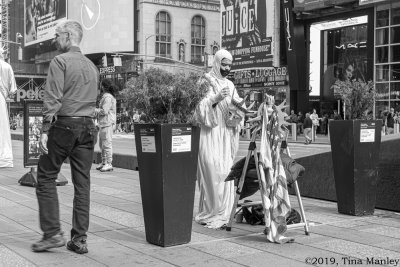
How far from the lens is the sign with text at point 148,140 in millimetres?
5320

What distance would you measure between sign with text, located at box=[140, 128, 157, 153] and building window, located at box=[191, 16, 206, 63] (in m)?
68.0

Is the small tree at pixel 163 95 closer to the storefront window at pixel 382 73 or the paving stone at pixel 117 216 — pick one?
the paving stone at pixel 117 216

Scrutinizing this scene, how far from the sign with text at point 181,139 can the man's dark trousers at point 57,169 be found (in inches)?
32.7

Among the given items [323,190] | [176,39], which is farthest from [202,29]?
[323,190]

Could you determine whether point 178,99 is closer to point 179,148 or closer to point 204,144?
point 179,148

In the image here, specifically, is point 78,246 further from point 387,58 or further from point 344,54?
point 344,54

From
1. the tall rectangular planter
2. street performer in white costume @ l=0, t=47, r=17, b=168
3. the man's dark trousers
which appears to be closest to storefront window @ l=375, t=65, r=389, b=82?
street performer in white costume @ l=0, t=47, r=17, b=168

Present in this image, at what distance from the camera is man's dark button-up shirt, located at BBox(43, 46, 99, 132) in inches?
198

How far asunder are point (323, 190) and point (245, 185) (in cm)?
262

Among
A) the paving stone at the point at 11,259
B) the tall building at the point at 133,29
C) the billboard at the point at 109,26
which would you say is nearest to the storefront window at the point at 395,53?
the tall building at the point at 133,29

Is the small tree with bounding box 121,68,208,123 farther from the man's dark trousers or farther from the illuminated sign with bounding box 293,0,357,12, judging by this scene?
the illuminated sign with bounding box 293,0,357,12

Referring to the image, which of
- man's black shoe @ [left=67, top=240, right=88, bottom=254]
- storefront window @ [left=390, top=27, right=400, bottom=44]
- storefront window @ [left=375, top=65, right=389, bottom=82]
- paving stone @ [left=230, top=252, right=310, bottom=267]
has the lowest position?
paving stone @ [left=230, top=252, right=310, bottom=267]

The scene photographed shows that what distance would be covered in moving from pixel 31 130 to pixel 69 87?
17.0ft

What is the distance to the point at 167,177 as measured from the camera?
5.31 meters
